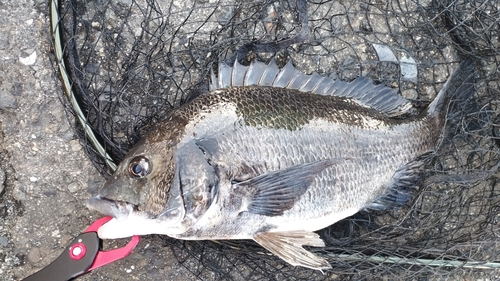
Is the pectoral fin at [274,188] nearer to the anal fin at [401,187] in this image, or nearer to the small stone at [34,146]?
the anal fin at [401,187]

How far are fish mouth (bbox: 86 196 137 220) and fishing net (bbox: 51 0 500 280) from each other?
41 centimetres

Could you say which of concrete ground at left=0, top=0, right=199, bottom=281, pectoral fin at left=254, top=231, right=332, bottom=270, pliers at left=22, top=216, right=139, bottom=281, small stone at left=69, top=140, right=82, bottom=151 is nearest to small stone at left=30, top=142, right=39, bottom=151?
concrete ground at left=0, top=0, right=199, bottom=281

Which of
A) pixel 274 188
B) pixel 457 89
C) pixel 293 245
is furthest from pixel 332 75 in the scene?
pixel 293 245

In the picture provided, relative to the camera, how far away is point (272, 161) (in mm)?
2236

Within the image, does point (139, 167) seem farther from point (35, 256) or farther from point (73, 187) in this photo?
point (35, 256)

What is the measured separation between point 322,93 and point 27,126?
1.59 metres

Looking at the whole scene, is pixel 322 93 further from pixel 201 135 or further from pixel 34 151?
pixel 34 151

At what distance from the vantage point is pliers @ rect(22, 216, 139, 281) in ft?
7.44

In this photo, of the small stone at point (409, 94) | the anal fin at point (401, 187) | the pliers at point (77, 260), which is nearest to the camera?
the pliers at point (77, 260)

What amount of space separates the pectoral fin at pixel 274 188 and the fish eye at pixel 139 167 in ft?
1.31

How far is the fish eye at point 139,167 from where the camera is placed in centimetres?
208

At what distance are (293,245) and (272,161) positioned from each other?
0.41 m

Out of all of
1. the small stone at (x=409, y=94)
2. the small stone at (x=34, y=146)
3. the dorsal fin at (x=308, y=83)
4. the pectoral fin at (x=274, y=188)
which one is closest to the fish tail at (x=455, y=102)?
the dorsal fin at (x=308, y=83)

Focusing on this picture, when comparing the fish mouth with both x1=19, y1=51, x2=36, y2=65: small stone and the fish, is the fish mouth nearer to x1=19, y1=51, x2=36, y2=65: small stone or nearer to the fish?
the fish
